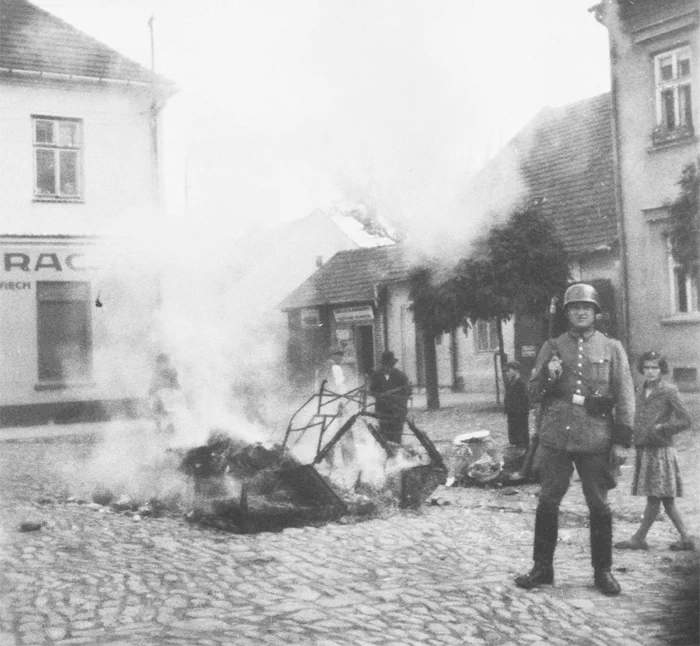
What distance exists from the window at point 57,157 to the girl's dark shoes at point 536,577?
14.1 m

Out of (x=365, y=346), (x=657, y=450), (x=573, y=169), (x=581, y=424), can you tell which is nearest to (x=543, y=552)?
(x=581, y=424)

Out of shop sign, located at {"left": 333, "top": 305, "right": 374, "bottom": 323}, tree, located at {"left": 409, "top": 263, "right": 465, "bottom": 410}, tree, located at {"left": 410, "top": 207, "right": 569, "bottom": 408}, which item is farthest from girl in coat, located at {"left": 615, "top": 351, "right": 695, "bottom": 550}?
shop sign, located at {"left": 333, "top": 305, "right": 374, "bottom": 323}

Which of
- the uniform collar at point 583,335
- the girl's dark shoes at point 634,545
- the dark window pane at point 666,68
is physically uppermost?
the dark window pane at point 666,68

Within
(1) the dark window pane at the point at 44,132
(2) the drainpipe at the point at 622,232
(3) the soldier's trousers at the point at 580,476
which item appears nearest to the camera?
(3) the soldier's trousers at the point at 580,476

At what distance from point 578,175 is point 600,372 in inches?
614

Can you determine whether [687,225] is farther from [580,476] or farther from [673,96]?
[580,476]

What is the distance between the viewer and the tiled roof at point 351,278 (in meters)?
28.5

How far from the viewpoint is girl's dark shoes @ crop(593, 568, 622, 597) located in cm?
544

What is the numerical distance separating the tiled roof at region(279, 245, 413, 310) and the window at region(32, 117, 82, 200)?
11.4 meters

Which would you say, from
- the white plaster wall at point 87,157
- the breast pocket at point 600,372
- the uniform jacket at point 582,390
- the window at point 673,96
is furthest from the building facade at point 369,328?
the breast pocket at point 600,372

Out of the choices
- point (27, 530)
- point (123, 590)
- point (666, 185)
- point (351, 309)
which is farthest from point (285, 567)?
point (351, 309)

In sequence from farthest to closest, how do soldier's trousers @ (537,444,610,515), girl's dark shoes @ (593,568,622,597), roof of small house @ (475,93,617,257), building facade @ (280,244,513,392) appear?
building facade @ (280,244,513,392) < roof of small house @ (475,93,617,257) < soldier's trousers @ (537,444,610,515) < girl's dark shoes @ (593,568,622,597)

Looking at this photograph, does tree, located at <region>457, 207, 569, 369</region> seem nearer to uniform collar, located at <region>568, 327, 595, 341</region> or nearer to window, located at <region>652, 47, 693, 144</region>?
window, located at <region>652, 47, 693, 144</region>

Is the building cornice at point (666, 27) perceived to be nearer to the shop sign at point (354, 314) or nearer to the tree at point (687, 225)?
the tree at point (687, 225)
